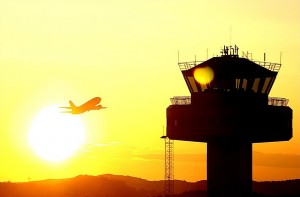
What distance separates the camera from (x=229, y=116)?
271ft

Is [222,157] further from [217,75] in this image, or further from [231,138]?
[217,75]

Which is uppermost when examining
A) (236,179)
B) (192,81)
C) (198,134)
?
(192,81)

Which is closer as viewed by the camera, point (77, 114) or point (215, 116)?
→ point (215, 116)

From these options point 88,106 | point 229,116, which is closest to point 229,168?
point 229,116

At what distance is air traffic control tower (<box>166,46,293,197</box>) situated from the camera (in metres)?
83.1

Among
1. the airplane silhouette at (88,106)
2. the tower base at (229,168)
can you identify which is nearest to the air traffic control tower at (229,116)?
the tower base at (229,168)

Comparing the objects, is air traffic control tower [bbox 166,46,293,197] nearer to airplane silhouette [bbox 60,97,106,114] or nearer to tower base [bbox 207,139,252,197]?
tower base [bbox 207,139,252,197]

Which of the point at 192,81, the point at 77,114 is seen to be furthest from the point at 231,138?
the point at 77,114

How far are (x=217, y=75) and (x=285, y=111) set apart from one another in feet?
33.4

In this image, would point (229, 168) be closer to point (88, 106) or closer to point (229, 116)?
point (229, 116)

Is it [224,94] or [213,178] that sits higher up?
[224,94]

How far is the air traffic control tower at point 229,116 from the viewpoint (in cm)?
8306

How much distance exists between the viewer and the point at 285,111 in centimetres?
8900

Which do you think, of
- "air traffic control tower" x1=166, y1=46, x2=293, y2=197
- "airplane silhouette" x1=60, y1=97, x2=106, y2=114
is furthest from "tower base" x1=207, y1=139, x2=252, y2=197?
"airplane silhouette" x1=60, y1=97, x2=106, y2=114
